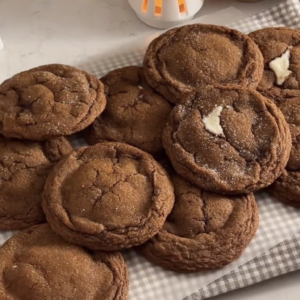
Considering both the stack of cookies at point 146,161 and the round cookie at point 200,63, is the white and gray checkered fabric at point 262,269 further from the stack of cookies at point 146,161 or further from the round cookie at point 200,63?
the round cookie at point 200,63

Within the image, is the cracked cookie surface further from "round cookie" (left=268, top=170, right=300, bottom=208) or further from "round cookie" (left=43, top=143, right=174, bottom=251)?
"round cookie" (left=43, top=143, right=174, bottom=251)

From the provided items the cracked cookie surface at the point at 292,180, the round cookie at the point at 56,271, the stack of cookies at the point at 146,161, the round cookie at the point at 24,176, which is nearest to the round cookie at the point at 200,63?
the stack of cookies at the point at 146,161

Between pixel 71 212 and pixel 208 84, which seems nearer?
pixel 71 212

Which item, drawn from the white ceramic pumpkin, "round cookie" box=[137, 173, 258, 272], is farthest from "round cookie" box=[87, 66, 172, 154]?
the white ceramic pumpkin

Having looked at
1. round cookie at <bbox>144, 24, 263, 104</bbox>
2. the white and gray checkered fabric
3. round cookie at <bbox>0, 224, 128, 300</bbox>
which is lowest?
the white and gray checkered fabric

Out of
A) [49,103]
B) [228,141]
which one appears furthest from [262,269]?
[49,103]

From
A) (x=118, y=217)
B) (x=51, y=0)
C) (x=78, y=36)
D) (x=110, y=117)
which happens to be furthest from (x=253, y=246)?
(x=51, y=0)

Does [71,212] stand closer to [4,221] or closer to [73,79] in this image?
[4,221]

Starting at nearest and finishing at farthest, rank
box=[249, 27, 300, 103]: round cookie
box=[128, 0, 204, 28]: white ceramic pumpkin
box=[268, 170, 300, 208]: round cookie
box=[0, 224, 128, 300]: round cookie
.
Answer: box=[0, 224, 128, 300]: round cookie < box=[268, 170, 300, 208]: round cookie < box=[249, 27, 300, 103]: round cookie < box=[128, 0, 204, 28]: white ceramic pumpkin

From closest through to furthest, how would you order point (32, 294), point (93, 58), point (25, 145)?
1. point (32, 294)
2. point (25, 145)
3. point (93, 58)
